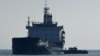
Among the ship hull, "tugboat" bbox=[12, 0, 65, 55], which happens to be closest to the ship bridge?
"tugboat" bbox=[12, 0, 65, 55]

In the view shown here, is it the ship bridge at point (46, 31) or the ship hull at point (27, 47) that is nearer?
the ship hull at point (27, 47)

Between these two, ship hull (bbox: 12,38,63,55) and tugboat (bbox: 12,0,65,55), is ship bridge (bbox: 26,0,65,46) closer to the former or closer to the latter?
tugboat (bbox: 12,0,65,55)

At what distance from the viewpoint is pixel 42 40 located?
3027 inches

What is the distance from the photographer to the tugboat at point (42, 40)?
73.3m

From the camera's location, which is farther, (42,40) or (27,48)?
(42,40)

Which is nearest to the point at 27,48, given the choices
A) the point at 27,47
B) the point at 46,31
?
the point at 27,47

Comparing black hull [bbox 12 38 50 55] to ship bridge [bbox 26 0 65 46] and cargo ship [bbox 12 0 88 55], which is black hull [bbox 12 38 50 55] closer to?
cargo ship [bbox 12 0 88 55]

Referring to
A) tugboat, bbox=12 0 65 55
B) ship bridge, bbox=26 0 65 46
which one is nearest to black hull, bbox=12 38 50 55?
tugboat, bbox=12 0 65 55

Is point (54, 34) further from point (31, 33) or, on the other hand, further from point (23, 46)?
point (23, 46)

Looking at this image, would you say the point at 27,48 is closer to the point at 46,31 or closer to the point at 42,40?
the point at 42,40

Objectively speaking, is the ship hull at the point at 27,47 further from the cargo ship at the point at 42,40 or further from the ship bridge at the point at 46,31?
the ship bridge at the point at 46,31

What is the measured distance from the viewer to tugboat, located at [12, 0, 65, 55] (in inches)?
2886

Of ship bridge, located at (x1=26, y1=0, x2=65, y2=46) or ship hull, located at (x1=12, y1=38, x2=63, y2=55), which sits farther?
ship bridge, located at (x1=26, y1=0, x2=65, y2=46)

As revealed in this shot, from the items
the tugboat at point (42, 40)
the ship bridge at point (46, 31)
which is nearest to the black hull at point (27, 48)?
the tugboat at point (42, 40)
